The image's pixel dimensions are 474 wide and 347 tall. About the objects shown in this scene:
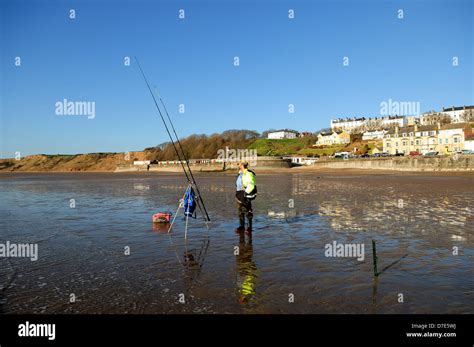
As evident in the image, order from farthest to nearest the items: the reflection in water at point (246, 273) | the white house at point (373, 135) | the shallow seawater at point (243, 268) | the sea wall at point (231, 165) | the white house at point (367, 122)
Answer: the white house at point (367, 122) → the white house at point (373, 135) → the sea wall at point (231, 165) → the reflection in water at point (246, 273) → the shallow seawater at point (243, 268)

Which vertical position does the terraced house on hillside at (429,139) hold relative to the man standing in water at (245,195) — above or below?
above

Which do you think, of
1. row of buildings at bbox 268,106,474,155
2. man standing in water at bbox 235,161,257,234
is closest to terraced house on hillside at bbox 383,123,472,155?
row of buildings at bbox 268,106,474,155

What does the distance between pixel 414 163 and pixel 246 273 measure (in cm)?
6113

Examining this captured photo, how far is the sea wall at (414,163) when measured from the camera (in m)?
53.6

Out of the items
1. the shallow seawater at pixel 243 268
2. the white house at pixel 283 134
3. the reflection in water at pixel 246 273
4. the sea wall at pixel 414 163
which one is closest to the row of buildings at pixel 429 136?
the sea wall at pixel 414 163

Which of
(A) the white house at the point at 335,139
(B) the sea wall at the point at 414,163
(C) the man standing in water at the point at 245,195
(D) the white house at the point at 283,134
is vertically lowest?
(C) the man standing in water at the point at 245,195

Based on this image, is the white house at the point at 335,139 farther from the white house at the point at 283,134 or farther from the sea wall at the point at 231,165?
the sea wall at the point at 231,165

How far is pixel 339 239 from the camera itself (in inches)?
391

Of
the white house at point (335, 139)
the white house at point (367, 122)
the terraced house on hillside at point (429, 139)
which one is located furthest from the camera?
the white house at point (367, 122)

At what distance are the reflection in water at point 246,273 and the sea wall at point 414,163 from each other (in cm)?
5484

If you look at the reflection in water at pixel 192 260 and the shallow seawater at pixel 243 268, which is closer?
the shallow seawater at pixel 243 268

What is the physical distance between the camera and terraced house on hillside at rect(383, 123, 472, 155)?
80.3m

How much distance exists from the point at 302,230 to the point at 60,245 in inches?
282
